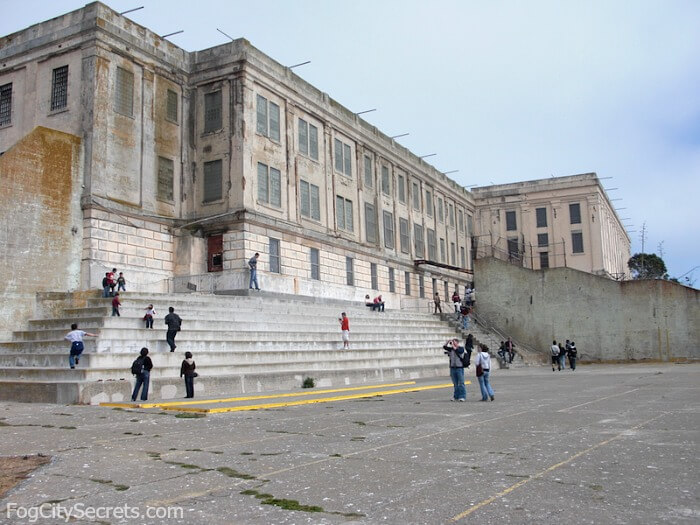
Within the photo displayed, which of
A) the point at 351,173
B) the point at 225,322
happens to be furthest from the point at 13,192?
the point at 351,173

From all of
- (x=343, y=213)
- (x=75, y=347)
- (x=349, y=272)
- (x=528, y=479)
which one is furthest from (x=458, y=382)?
(x=343, y=213)

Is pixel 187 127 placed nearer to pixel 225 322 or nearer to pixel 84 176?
pixel 84 176

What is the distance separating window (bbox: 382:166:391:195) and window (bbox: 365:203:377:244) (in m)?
2.76

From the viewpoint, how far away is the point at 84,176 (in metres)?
29.6

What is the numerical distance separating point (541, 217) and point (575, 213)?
3372mm

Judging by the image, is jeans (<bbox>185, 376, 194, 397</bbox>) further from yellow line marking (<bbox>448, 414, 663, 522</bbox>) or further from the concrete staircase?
yellow line marking (<bbox>448, 414, 663, 522</bbox>)

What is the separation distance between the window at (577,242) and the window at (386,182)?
25861mm

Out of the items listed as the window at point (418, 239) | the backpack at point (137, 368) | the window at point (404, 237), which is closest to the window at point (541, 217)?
the window at point (418, 239)

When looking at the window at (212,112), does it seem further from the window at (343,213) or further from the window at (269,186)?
the window at (343,213)

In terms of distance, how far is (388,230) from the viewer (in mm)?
49938

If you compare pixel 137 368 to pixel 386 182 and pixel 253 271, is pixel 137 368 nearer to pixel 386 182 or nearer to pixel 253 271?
pixel 253 271

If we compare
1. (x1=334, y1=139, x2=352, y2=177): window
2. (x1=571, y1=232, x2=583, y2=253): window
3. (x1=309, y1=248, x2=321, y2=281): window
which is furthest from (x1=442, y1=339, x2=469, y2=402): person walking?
(x1=571, y1=232, x2=583, y2=253): window

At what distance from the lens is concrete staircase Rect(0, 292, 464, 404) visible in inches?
663

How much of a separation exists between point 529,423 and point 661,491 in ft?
17.3
